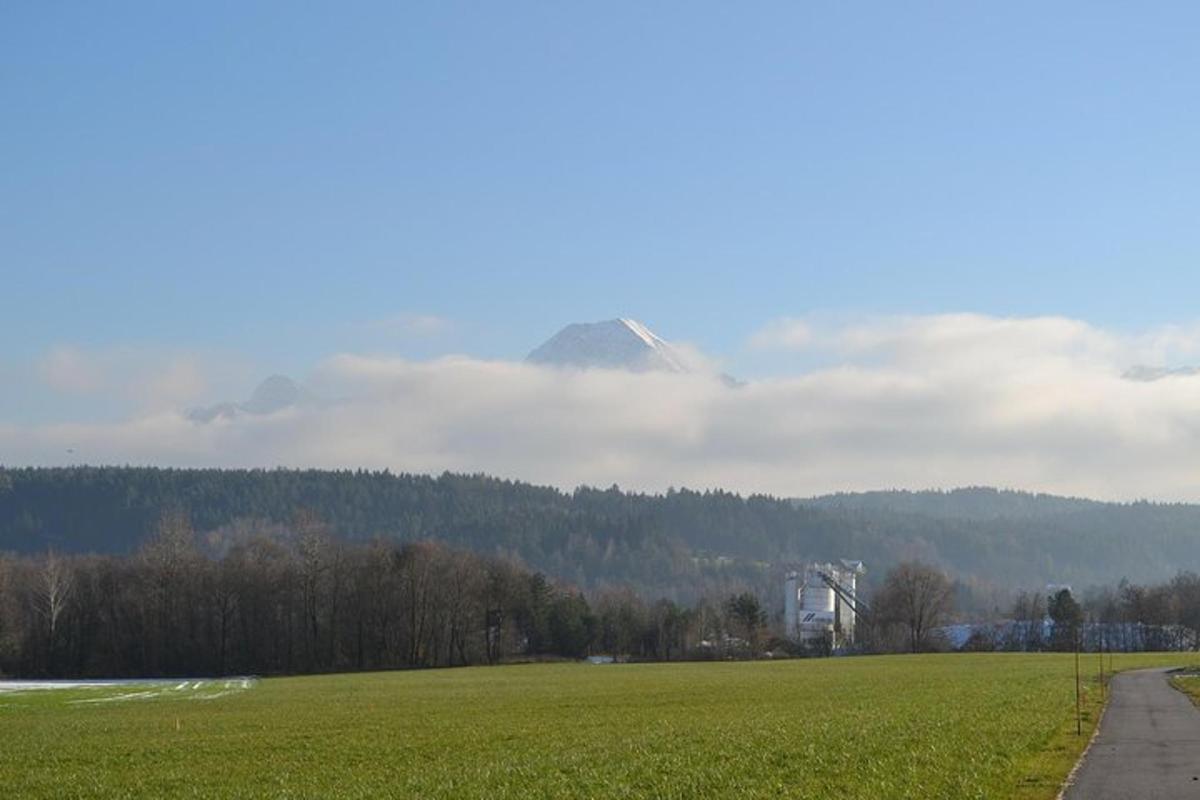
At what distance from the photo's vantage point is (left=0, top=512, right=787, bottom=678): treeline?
141500 mm

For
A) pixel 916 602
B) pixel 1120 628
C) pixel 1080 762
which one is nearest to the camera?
pixel 1080 762

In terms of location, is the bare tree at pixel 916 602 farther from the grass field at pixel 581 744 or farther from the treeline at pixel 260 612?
the grass field at pixel 581 744

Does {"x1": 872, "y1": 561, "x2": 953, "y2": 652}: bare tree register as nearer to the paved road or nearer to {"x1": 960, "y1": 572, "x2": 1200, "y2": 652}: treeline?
{"x1": 960, "y1": 572, "x2": 1200, "y2": 652}: treeline

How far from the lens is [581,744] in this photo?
1534 inches

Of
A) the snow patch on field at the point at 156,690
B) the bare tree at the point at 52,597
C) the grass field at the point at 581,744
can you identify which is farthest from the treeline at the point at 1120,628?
the grass field at the point at 581,744

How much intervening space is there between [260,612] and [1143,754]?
120867 mm

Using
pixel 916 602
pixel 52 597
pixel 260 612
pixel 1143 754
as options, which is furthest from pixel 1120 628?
pixel 1143 754

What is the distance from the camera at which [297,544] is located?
501 feet

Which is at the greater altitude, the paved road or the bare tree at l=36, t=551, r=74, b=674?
the bare tree at l=36, t=551, r=74, b=674

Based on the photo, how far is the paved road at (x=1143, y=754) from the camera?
2706 centimetres

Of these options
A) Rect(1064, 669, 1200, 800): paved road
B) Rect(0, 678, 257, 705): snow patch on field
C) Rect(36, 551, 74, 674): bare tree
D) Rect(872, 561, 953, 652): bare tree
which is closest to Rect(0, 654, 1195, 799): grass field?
Rect(1064, 669, 1200, 800): paved road

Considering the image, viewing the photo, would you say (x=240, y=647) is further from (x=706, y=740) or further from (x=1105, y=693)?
(x=706, y=740)

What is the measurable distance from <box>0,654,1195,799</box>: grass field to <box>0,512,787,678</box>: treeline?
70552 millimetres

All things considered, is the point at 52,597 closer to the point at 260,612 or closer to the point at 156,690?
the point at 260,612
